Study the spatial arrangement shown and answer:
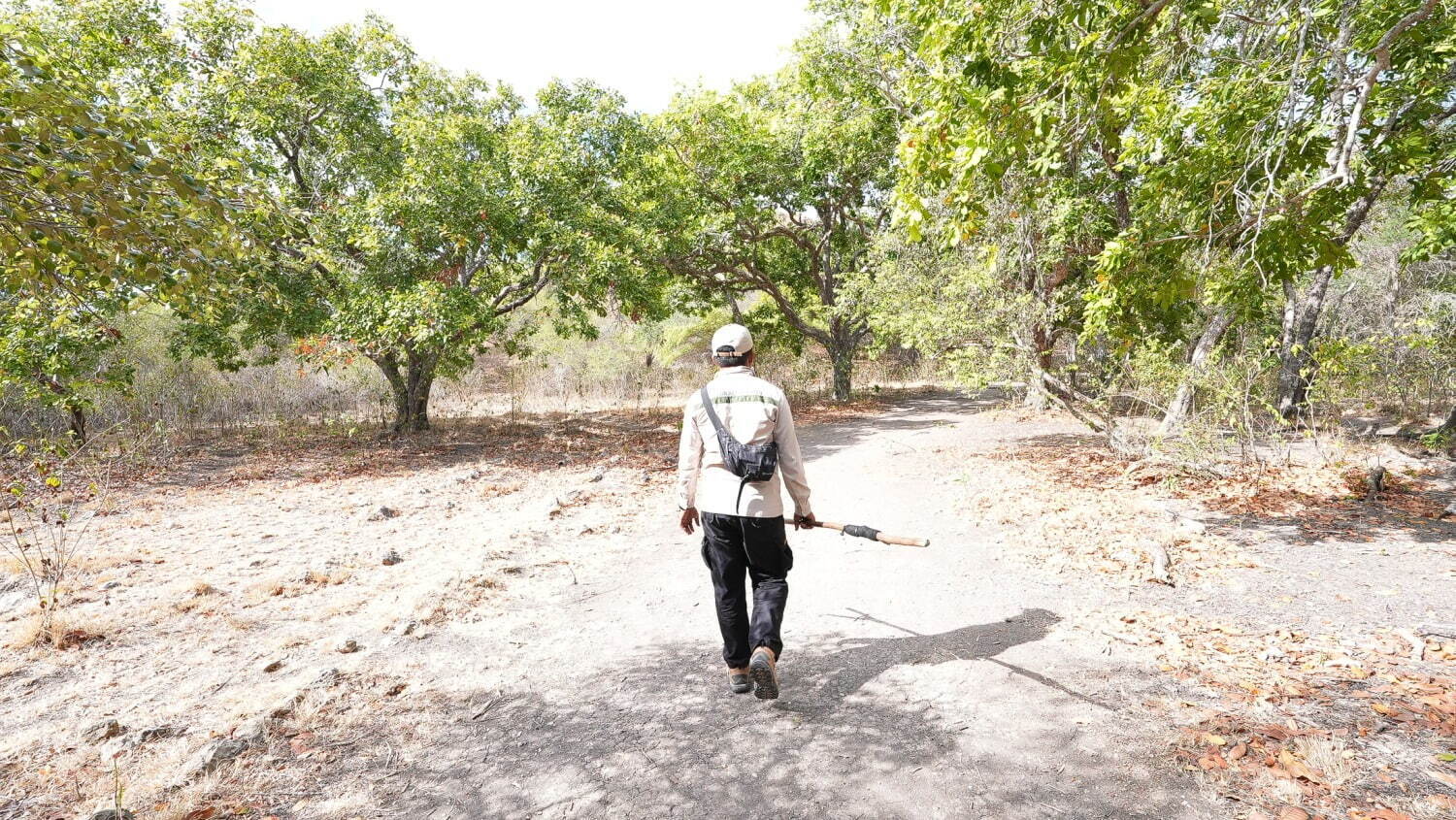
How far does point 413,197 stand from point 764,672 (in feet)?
35.5

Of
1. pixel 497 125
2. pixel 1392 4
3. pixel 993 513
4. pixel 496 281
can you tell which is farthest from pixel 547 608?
pixel 497 125

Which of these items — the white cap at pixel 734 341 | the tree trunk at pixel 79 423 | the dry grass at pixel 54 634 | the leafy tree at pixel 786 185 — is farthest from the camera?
the leafy tree at pixel 786 185

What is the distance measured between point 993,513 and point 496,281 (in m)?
10.5

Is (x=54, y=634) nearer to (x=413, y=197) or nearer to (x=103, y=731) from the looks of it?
(x=103, y=731)

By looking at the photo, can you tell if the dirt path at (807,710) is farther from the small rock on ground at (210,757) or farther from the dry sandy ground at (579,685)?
the small rock on ground at (210,757)

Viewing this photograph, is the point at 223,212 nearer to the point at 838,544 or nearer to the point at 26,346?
the point at 838,544

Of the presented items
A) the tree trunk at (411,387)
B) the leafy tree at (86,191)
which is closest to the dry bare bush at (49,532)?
the leafy tree at (86,191)

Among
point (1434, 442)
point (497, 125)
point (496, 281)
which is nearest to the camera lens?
point (1434, 442)

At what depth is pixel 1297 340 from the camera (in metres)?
11.4

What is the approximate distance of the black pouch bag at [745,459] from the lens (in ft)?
10.4

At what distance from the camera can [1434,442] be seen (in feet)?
28.2

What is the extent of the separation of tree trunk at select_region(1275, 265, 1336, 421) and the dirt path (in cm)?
983

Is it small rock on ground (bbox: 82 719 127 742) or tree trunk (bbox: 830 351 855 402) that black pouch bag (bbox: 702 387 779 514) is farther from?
tree trunk (bbox: 830 351 855 402)

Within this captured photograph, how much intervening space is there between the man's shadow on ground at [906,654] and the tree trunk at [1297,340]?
32.2ft
